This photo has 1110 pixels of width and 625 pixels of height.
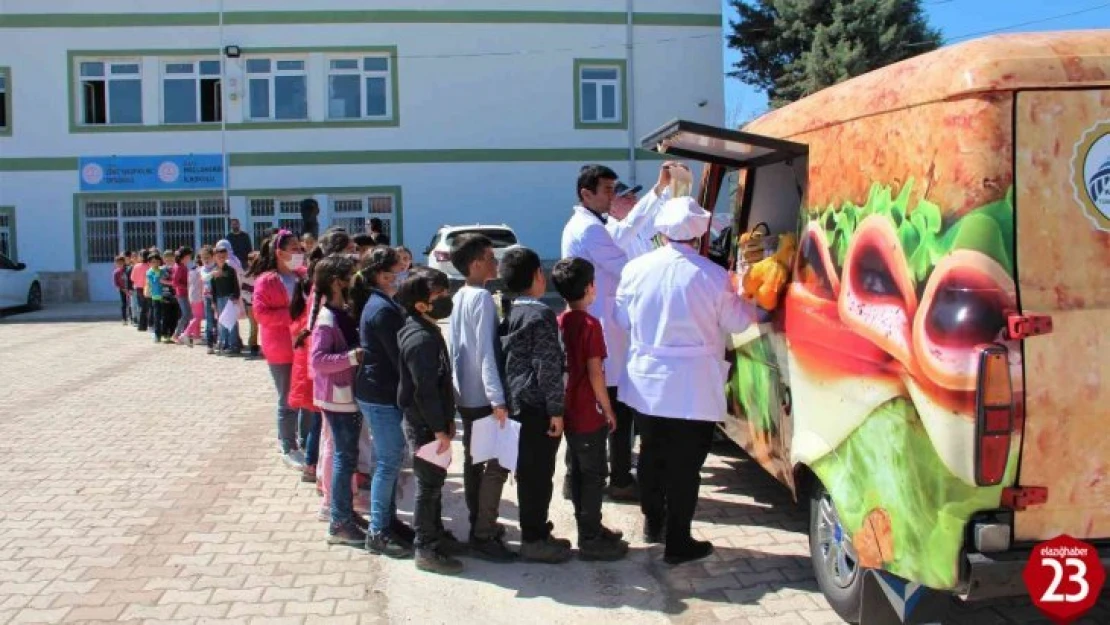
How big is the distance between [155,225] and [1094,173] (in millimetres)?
24688

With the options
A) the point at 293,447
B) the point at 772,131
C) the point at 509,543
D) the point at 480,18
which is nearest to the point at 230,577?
the point at 509,543

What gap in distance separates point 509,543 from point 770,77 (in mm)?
30140

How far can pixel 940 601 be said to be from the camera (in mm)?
3383

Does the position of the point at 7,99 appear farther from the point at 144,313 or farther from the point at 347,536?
the point at 347,536

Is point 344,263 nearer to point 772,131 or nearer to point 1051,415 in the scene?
point 772,131

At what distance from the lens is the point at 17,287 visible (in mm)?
20844

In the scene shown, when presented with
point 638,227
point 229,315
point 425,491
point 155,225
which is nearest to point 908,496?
point 425,491

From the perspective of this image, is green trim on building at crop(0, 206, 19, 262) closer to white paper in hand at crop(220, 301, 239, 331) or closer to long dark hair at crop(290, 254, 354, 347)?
white paper in hand at crop(220, 301, 239, 331)

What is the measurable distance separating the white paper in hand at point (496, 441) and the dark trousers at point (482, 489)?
131mm

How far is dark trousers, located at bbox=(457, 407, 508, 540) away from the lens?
4.83 metres

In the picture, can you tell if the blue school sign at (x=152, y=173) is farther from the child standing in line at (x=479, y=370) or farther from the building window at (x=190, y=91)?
the child standing in line at (x=479, y=370)

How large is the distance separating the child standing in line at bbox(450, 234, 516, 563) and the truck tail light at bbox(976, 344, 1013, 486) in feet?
7.45

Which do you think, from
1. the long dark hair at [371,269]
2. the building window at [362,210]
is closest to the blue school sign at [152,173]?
the building window at [362,210]

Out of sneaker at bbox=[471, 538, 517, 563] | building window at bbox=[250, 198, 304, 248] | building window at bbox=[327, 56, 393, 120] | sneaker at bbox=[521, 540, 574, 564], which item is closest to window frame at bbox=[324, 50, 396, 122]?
building window at bbox=[327, 56, 393, 120]
